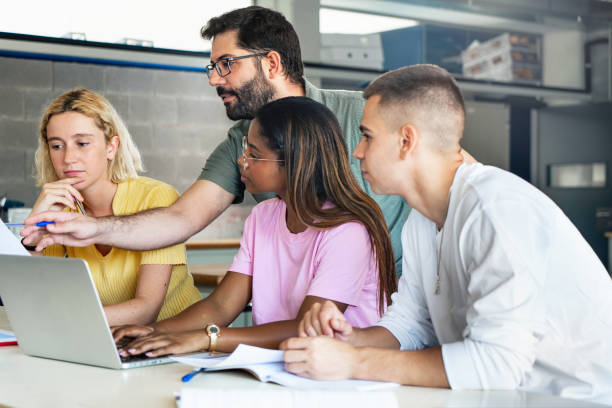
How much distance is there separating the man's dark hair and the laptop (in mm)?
1063

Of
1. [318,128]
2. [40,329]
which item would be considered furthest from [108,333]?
[318,128]

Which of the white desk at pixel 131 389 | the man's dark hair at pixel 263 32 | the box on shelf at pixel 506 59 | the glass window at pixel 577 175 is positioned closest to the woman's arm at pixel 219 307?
the white desk at pixel 131 389

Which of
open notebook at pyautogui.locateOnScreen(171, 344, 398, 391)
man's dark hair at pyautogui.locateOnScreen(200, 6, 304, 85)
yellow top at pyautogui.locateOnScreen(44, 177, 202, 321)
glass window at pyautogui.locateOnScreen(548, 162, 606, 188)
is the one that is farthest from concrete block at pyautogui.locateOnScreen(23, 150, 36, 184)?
glass window at pyautogui.locateOnScreen(548, 162, 606, 188)

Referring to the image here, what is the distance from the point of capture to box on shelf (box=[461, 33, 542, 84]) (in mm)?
6031

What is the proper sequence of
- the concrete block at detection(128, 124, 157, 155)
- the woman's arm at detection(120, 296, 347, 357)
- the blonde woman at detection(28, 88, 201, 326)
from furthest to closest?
the concrete block at detection(128, 124, 157, 155) < the blonde woman at detection(28, 88, 201, 326) < the woman's arm at detection(120, 296, 347, 357)

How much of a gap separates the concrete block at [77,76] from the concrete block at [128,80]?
46 millimetres

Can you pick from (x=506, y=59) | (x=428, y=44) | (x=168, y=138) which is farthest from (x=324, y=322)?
(x=506, y=59)

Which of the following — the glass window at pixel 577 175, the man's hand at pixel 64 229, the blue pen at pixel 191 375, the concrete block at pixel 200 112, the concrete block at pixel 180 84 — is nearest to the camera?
the blue pen at pixel 191 375

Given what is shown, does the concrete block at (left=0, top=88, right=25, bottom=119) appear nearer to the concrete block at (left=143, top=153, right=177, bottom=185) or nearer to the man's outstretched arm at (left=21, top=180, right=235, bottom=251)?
the concrete block at (left=143, top=153, right=177, bottom=185)

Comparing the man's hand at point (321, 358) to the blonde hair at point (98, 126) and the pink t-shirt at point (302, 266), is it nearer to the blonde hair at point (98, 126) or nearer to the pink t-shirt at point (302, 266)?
the pink t-shirt at point (302, 266)

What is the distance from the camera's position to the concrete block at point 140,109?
15.5 feet

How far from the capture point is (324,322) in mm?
1305

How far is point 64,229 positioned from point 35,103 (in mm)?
2860

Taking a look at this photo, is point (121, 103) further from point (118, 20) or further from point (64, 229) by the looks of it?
point (64, 229)
